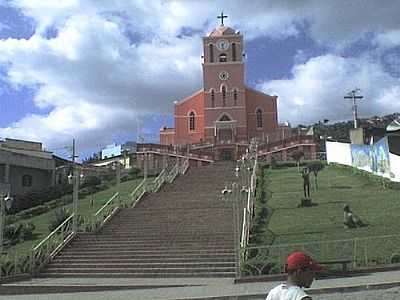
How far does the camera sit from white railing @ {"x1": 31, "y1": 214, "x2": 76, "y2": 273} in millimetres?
20719

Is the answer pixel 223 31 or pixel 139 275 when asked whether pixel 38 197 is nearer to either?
pixel 139 275

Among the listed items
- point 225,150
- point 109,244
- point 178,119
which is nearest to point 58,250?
point 109,244

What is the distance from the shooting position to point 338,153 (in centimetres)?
4691

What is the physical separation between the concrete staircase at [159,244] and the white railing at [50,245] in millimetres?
288

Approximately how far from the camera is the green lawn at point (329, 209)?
21.6m

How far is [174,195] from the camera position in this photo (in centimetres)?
3309

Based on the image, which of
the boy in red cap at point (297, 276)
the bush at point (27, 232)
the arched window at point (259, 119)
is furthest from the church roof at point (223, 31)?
the boy in red cap at point (297, 276)

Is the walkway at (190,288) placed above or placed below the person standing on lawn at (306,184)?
below

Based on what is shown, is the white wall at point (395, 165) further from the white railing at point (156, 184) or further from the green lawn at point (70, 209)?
the green lawn at point (70, 209)

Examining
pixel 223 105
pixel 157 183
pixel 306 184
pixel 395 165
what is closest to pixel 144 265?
pixel 306 184

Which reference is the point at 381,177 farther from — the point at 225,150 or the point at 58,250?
the point at 225,150

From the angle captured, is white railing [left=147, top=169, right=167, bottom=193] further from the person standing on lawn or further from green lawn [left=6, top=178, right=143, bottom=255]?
the person standing on lawn

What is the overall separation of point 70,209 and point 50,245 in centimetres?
1122

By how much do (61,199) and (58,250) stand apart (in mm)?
19495
